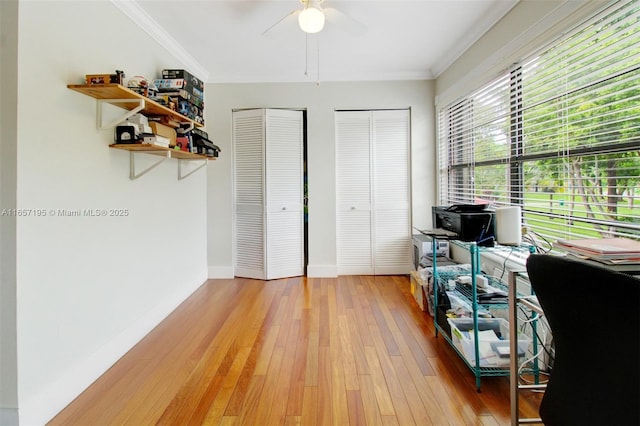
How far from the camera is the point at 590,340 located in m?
0.78

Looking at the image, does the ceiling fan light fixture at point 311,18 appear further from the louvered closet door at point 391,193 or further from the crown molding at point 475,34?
the louvered closet door at point 391,193

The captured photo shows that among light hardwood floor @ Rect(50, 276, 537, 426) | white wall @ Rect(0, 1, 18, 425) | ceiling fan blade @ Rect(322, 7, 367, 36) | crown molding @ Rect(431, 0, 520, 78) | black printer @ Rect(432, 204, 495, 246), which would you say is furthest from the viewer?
crown molding @ Rect(431, 0, 520, 78)

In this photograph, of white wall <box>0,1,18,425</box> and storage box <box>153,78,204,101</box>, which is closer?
white wall <box>0,1,18,425</box>

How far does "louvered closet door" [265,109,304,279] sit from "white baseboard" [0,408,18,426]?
240cm

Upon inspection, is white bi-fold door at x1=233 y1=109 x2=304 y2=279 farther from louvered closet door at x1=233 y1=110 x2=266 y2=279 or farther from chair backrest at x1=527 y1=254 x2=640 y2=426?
chair backrest at x1=527 y1=254 x2=640 y2=426

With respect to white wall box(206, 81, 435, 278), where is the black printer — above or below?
below

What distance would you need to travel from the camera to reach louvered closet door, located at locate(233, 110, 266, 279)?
3615 mm

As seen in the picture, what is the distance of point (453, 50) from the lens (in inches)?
118

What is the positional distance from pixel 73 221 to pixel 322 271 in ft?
8.61

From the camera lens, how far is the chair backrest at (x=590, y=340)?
2.19 feet

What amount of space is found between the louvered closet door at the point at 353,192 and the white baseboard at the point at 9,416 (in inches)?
117

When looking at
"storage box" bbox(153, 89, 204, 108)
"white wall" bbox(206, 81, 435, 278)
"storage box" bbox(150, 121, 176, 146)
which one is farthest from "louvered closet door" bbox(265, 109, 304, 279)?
"storage box" bbox(150, 121, 176, 146)

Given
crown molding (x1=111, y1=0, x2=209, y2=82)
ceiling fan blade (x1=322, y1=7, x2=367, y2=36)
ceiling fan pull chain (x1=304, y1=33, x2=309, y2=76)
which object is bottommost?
ceiling fan blade (x1=322, y1=7, x2=367, y2=36)

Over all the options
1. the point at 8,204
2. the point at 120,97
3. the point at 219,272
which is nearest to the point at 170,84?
the point at 120,97
